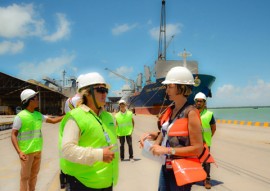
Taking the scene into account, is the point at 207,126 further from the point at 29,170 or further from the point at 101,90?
the point at 101,90

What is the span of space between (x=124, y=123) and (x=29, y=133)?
197 inches

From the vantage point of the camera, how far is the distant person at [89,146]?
93.3 inches

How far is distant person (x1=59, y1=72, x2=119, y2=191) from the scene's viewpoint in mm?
2369

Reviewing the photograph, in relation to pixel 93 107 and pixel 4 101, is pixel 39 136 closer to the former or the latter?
pixel 93 107

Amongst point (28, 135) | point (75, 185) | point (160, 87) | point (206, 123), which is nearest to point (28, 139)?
point (28, 135)

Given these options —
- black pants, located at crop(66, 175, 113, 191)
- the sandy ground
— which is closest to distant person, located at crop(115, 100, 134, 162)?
the sandy ground

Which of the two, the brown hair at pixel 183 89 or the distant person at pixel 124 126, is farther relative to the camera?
the distant person at pixel 124 126

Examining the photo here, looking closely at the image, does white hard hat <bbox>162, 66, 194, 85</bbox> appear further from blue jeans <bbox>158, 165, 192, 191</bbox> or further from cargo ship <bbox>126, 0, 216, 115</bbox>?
cargo ship <bbox>126, 0, 216, 115</bbox>

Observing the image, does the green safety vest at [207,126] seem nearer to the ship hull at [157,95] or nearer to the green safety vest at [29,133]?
the green safety vest at [29,133]

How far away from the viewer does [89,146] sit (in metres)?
2.50

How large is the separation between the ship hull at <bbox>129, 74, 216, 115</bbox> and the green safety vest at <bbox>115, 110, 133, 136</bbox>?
32.9m

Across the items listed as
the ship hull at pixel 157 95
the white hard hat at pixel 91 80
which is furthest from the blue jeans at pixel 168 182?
the ship hull at pixel 157 95

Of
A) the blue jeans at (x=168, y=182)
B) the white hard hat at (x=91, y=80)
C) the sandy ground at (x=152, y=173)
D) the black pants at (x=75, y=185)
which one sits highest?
the white hard hat at (x=91, y=80)

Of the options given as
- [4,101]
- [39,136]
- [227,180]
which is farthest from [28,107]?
[4,101]
